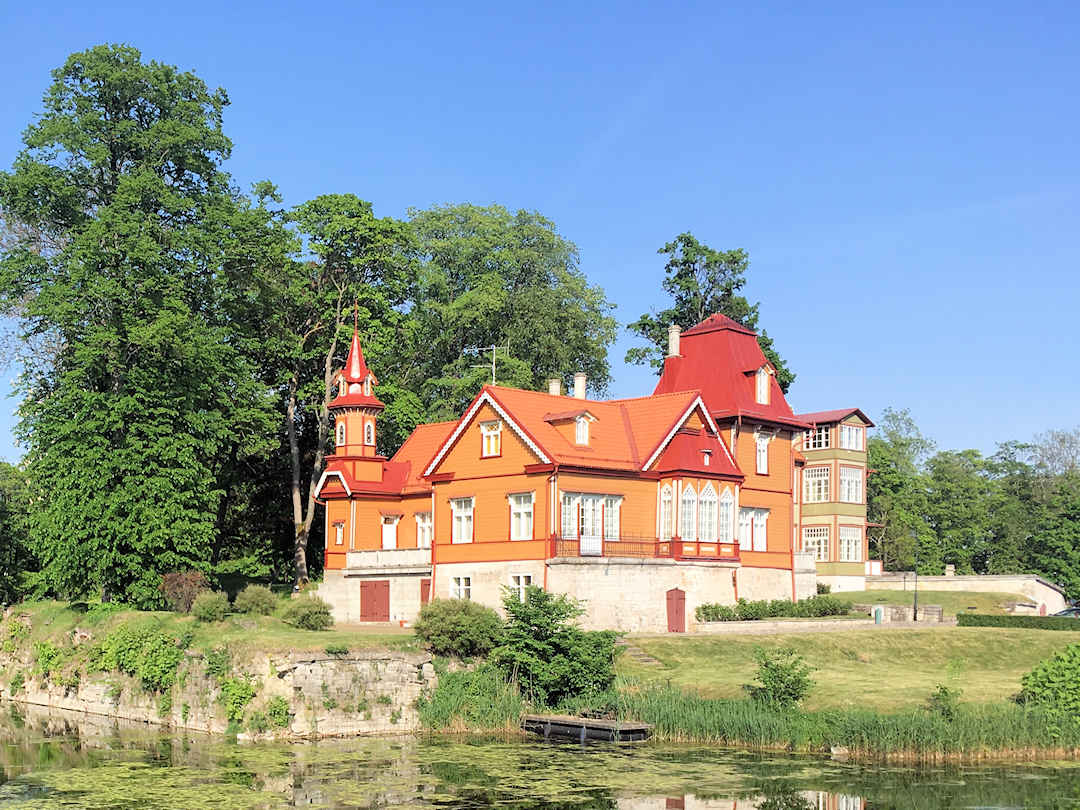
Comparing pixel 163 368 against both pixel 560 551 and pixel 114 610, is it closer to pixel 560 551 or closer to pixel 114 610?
pixel 114 610

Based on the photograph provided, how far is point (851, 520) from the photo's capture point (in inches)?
2675

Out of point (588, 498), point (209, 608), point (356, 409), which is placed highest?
point (356, 409)

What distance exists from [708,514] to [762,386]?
7.98 metres

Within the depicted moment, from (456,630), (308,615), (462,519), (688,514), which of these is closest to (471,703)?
(456,630)

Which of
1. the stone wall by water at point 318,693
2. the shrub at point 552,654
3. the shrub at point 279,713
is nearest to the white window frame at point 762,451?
the shrub at point 552,654

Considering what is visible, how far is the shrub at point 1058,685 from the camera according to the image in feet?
94.8

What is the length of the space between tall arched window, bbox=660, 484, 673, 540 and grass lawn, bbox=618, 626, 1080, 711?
209 inches

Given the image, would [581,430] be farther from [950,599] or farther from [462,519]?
[950,599]

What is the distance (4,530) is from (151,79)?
26.3m

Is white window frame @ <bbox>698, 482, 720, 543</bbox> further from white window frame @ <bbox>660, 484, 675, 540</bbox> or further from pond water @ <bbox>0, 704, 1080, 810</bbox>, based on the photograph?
pond water @ <bbox>0, 704, 1080, 810</bbox>

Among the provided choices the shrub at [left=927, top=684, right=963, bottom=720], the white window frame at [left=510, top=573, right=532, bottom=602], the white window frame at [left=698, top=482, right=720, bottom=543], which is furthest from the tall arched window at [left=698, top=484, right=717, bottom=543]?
the shrub at [left=927, top=684, right=963, bottom=720]

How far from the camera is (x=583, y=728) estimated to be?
31.5 meters

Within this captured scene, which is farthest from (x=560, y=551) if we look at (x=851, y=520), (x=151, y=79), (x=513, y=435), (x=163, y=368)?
(x=851, y=520)

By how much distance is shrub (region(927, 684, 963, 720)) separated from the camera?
29.1 meters
